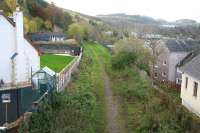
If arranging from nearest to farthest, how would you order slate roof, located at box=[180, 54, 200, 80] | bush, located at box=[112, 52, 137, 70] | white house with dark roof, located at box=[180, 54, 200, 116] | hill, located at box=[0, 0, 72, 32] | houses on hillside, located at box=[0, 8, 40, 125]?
houses on hillside, located at box=[0, 8, 40, 125]
white house with dark roof, located at box=[180, 54, 200, 116]
slate roof, located at box=[180, 54, 200, 80]
bush, located at box=[112, 52, 137, 70]
hill, located at box=[0, 0, 72, 32]

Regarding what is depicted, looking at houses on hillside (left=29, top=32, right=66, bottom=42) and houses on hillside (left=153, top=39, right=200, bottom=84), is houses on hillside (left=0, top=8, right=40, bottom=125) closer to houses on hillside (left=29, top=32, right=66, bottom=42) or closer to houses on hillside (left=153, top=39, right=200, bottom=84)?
houses on hillside (left=153, top=39, right=200, bottom=84)

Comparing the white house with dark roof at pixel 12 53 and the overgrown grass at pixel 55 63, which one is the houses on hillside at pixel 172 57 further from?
the white house with dark roof at pixel 12 53

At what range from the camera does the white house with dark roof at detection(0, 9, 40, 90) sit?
19891 mm

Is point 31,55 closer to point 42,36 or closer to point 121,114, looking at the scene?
point 121,114

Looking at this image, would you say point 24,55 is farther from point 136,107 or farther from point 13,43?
point 136,107

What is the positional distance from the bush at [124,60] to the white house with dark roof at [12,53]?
80.1ft

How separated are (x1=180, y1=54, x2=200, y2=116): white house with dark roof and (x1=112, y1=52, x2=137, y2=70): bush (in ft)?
54.4

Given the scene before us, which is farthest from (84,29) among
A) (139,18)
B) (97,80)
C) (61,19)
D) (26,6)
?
(139,18)

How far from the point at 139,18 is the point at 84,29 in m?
116

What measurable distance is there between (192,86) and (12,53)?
43.5 feet

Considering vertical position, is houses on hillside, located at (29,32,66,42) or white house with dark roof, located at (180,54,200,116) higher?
houses on hillside, located at (29,32,66,42)

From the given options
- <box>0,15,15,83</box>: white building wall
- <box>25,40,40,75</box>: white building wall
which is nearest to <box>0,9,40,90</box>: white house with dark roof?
<box>0,15,15,83</box>: white building wall

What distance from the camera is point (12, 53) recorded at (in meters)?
20.3

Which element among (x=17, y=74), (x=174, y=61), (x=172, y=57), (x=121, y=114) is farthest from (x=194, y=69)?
(x=174, y=61)
